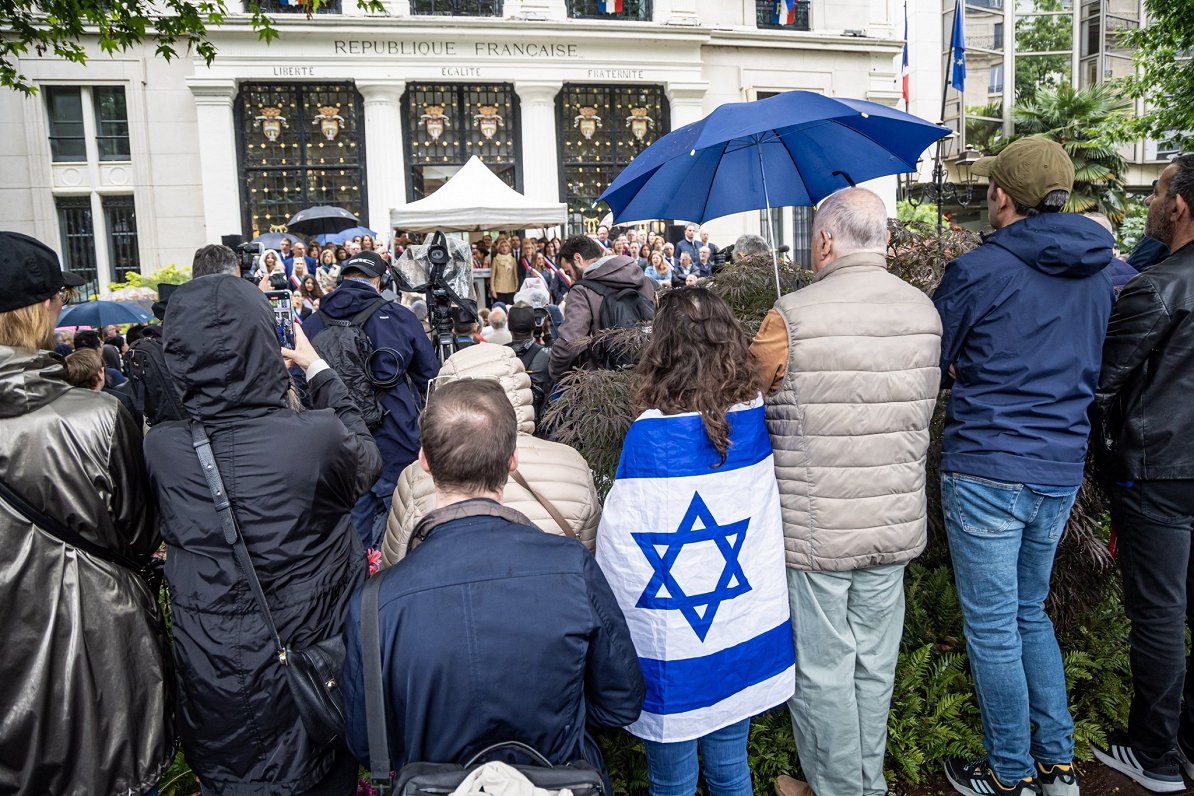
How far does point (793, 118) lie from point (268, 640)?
260 cm

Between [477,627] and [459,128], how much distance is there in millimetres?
21269

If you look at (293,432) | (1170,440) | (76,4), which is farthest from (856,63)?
(293,432)

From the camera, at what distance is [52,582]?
7.36 ft

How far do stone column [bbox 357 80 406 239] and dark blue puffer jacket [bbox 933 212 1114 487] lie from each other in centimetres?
1855

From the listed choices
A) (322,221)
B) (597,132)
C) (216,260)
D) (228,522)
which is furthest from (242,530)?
(597,132)

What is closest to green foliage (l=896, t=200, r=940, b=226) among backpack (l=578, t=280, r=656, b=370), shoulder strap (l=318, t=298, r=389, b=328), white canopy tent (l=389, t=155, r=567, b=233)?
white canopy tent (l=389, t=155, r=567, b=233)

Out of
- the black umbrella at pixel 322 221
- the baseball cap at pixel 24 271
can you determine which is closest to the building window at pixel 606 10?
the black umbrella at pixel 322 221

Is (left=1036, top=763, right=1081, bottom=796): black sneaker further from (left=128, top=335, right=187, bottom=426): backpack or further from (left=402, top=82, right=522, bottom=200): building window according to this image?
(left=402, top=82, right=522, bottom=200): building window

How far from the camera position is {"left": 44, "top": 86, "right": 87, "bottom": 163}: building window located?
20.0 metres

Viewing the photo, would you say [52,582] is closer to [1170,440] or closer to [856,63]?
[1170,440]

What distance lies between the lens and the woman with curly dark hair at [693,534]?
247cm

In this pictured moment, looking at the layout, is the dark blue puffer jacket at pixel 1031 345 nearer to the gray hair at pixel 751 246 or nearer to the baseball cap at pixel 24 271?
the gray hair at pixel 751 246

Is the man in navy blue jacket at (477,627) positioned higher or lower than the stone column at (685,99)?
lower

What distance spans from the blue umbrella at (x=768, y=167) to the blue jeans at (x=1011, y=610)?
1509 mm
